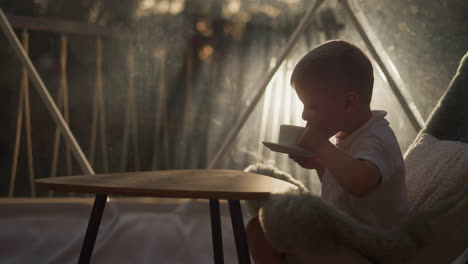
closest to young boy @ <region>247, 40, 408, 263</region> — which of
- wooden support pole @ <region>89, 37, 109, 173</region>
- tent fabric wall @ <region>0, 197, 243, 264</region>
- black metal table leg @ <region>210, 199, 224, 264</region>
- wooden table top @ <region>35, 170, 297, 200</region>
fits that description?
wooden table top @ <region>35, 170, 297, 200</region>

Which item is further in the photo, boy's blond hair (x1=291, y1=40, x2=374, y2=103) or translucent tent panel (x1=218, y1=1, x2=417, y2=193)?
translucent tent panel (x1=218, y1=1, x2=417, y2=193)

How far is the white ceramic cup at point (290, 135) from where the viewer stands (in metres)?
0.87

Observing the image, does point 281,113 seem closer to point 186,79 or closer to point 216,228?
point 186,79

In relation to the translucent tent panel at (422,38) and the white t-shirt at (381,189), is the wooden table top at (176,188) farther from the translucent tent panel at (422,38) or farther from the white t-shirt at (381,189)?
the translucent tent panel at (422,38)

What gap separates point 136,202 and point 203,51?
0.69 m

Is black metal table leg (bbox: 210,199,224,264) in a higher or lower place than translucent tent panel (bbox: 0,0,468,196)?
lower

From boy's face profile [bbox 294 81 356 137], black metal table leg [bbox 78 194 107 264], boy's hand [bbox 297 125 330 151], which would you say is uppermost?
boy's face profile [bbox 294 81 356 137]

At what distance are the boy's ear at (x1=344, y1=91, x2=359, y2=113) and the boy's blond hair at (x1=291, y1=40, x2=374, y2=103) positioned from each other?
0.04ft

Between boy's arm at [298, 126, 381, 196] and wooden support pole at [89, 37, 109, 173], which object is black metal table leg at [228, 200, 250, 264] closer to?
boy's arm at [298, 126, 381, 196]

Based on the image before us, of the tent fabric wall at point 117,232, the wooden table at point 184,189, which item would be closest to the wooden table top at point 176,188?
the wooden table at point 184,189

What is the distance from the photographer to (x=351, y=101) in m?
0.89

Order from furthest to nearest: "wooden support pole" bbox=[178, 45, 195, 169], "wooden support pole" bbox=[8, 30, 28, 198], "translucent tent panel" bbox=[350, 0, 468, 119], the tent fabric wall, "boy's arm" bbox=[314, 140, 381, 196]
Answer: "wooden support pole" bbox=[178, 45, 195, 169] → "wooden support pole" bbox=[8, 30, 28, 198] → "translucent tent panel" bbox=[350, 0, 468, 119] → the tent fabric wall → "boy's arm" bbox=[314, 140, 381, 196]

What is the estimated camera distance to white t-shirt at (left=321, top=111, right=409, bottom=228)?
2.73ft

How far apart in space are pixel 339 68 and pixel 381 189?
250mm
